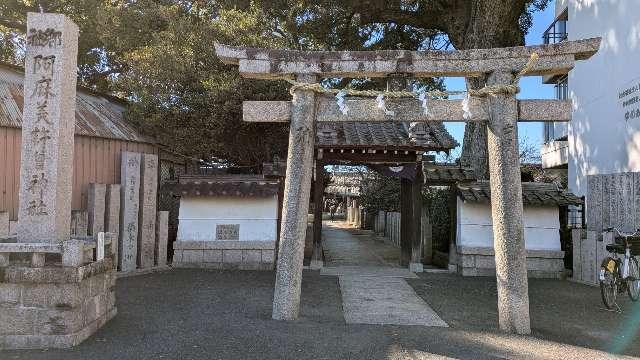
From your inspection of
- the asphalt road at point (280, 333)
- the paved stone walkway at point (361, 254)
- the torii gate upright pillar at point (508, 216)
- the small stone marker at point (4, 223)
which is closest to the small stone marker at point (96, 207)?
the asphalt road at point (280, 333)

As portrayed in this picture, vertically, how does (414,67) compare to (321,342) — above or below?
above

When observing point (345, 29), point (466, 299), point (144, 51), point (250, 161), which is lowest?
point (466, 299)

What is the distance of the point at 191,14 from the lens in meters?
15.5

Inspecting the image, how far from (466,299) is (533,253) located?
389cm

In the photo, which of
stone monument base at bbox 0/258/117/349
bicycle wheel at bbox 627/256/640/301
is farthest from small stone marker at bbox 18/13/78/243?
bicycle wheel at bbox 627/256/640/301

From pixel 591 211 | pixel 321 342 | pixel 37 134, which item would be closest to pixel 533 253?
pixel 591 211

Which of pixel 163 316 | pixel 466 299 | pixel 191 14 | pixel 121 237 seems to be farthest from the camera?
pixel 191 14

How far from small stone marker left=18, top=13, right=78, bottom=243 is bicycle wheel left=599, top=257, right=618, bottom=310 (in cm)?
822

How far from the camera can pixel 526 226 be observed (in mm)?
12609

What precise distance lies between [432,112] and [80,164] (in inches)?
324

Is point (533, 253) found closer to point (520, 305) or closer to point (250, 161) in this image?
point (520, 305)

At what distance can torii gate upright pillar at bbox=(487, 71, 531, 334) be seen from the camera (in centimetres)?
672

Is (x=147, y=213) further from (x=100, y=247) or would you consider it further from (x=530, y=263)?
(x=530, y=263)

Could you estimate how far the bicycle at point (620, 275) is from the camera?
Answer: 8508 millimetres
